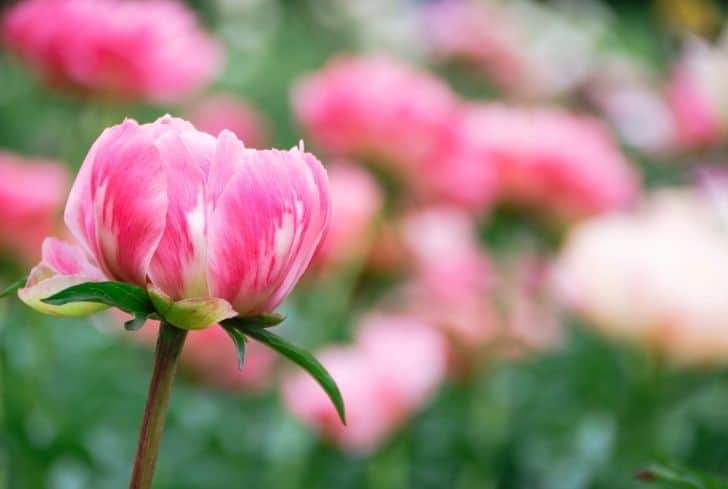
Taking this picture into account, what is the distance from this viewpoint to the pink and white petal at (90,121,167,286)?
29cm

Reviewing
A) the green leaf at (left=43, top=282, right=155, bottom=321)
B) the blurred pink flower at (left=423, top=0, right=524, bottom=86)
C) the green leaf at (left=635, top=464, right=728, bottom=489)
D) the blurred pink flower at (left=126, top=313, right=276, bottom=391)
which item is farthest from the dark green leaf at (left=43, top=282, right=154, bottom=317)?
the blurred pink flower at (left=423, top=0, right=524, bottom=86)

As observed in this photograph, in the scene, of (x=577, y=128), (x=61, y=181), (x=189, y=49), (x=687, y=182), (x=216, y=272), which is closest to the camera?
(x=216, y=272)

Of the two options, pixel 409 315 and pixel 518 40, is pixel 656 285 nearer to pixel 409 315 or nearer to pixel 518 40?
pixel 409 315

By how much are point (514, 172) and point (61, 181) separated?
0.36 m

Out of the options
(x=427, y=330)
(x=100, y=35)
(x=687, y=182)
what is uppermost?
(x=687, y=182)

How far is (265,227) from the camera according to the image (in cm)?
30

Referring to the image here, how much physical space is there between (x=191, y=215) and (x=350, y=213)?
0.65 meters

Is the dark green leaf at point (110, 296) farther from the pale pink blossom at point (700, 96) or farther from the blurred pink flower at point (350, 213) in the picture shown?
the pale pink blossom at point (700, 96)

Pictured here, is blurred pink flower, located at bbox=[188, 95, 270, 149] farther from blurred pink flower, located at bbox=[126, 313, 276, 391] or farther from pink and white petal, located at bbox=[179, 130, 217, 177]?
pink and white petal, located at bbox=[179, 130, 217, 177]

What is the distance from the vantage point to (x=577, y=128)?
3.44ft

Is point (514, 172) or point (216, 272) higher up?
point (514, 172)

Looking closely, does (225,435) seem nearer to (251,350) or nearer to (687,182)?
(251,350)

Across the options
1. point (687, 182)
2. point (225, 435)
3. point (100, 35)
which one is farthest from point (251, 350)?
point (687, 182)

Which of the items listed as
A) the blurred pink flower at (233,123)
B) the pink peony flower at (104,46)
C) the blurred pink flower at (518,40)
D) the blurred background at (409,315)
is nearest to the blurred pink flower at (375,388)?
the blurred background at (409,315)
